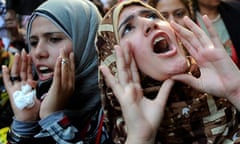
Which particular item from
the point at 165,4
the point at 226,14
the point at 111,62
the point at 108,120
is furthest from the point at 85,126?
the point at 226,14

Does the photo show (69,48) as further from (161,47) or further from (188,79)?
(188,79)

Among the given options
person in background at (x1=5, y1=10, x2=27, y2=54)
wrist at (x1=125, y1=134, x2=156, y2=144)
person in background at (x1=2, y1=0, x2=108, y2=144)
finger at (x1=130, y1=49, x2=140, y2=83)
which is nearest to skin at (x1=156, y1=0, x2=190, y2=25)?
person in background at (x1=2, y1=0, x2=108, y2=144)

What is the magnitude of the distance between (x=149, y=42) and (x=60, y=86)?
51cm

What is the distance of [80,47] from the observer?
2.14 metres

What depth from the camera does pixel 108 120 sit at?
1.78 metres

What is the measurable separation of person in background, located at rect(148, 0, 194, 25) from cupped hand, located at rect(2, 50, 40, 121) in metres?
0.90

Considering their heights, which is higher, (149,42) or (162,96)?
(149,42)

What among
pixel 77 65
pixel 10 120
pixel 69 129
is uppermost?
pixel 77 65

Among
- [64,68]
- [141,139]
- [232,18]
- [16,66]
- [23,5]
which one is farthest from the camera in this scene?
[23,5]

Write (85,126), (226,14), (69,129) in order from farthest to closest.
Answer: (226,14) → (85,126) → (69,129)

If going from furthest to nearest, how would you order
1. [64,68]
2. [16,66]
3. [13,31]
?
[13,31] → [16,66] → [64,68]

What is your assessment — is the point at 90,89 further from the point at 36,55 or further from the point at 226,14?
the point at 226,14

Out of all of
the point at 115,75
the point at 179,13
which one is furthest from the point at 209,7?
the point at 115,75

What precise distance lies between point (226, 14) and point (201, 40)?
142 centimetres
